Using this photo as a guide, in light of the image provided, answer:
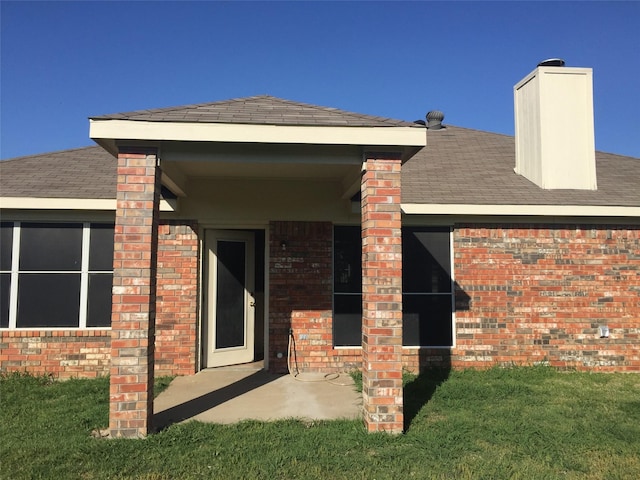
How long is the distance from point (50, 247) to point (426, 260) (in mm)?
6114

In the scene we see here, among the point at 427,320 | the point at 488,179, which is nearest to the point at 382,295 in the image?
the point at 427,320

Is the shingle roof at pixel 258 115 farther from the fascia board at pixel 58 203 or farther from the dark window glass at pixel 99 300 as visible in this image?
the dark window glass at pixel 99 300

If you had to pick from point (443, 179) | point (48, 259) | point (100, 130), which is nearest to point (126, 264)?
point (100, 130)

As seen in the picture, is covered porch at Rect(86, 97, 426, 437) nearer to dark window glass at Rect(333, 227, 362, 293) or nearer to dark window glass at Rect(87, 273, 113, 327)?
dark window glass at Rect(333, 227, 362, 293)

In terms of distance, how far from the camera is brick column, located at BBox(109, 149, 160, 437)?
455 centimetres

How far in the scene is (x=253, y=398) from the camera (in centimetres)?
602

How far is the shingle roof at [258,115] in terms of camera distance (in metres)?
4.81

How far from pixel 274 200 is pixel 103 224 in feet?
9.19

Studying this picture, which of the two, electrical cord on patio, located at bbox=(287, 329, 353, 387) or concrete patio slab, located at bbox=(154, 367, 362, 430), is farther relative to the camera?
electrical cord on patio, located at bbox=(287, 329, 353, 387)

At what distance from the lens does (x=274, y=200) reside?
7.50m

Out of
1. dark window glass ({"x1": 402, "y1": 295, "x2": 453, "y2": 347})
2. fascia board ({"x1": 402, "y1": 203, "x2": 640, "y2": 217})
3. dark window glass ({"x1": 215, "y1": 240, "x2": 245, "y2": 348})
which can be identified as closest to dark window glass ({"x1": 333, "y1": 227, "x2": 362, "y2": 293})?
dark window glass ({"x1": 402, "y1": 295, "x2": 453, "y2": 347})

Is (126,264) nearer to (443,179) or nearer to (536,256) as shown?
(443,179)

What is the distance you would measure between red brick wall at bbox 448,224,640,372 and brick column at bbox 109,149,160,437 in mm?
4643

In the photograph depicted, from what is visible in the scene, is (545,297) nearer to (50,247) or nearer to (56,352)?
→ (56,352)
